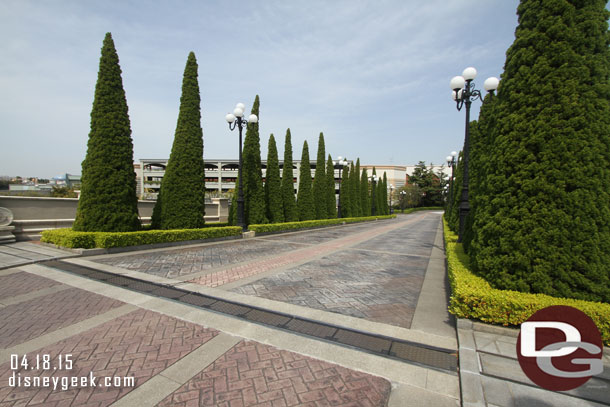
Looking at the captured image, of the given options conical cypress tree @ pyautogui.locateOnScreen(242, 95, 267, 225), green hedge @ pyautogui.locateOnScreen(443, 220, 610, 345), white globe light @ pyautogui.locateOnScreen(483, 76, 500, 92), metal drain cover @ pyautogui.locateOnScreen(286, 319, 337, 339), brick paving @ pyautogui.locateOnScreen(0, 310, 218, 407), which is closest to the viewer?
brick paving @ pyautogui.locateOnScreen(0, 310, 218, 407)

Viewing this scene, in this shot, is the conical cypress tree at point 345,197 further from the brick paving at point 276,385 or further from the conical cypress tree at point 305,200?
the brick paving at point 276,385

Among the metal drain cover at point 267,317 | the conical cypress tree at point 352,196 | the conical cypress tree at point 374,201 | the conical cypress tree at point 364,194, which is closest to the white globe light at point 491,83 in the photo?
the metal drain cover at point 267,317

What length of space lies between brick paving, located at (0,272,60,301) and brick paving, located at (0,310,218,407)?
2.97 metres

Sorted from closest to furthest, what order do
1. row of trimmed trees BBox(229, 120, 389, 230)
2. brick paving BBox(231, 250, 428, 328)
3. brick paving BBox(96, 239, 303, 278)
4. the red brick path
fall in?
brick paving BBox(231, 250, 428, 328)
the red brick path
brick paving BBox(96, 239, 303, 278)
row of trimmed trees BBox(229, 120, 389, 230)

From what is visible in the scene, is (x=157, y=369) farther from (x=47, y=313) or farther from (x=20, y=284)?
(x=20, y=284)

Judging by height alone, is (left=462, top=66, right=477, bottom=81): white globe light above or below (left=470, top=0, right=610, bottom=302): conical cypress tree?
above

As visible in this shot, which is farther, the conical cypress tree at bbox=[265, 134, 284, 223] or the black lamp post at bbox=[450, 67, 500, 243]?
the conical cypress tree at bbox=[265, 134, 284, 223]

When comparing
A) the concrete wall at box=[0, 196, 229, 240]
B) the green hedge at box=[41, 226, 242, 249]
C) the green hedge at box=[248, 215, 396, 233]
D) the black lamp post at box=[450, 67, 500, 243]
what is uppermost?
the black lamp post at box=[450, 67, 500, 243]

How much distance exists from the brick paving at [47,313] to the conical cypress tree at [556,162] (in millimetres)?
6711

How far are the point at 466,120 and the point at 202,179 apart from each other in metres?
11.5

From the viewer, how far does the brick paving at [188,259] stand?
728 cm

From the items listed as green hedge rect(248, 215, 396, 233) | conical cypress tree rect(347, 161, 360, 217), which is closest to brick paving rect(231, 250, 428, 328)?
green hedge rect(248, 215, 396, 233)

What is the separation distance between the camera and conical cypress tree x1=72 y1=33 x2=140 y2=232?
9766 mm

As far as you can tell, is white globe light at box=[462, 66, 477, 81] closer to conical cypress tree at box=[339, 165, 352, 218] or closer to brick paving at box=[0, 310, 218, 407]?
brick paving at box=[0, 310, 218, 407]
